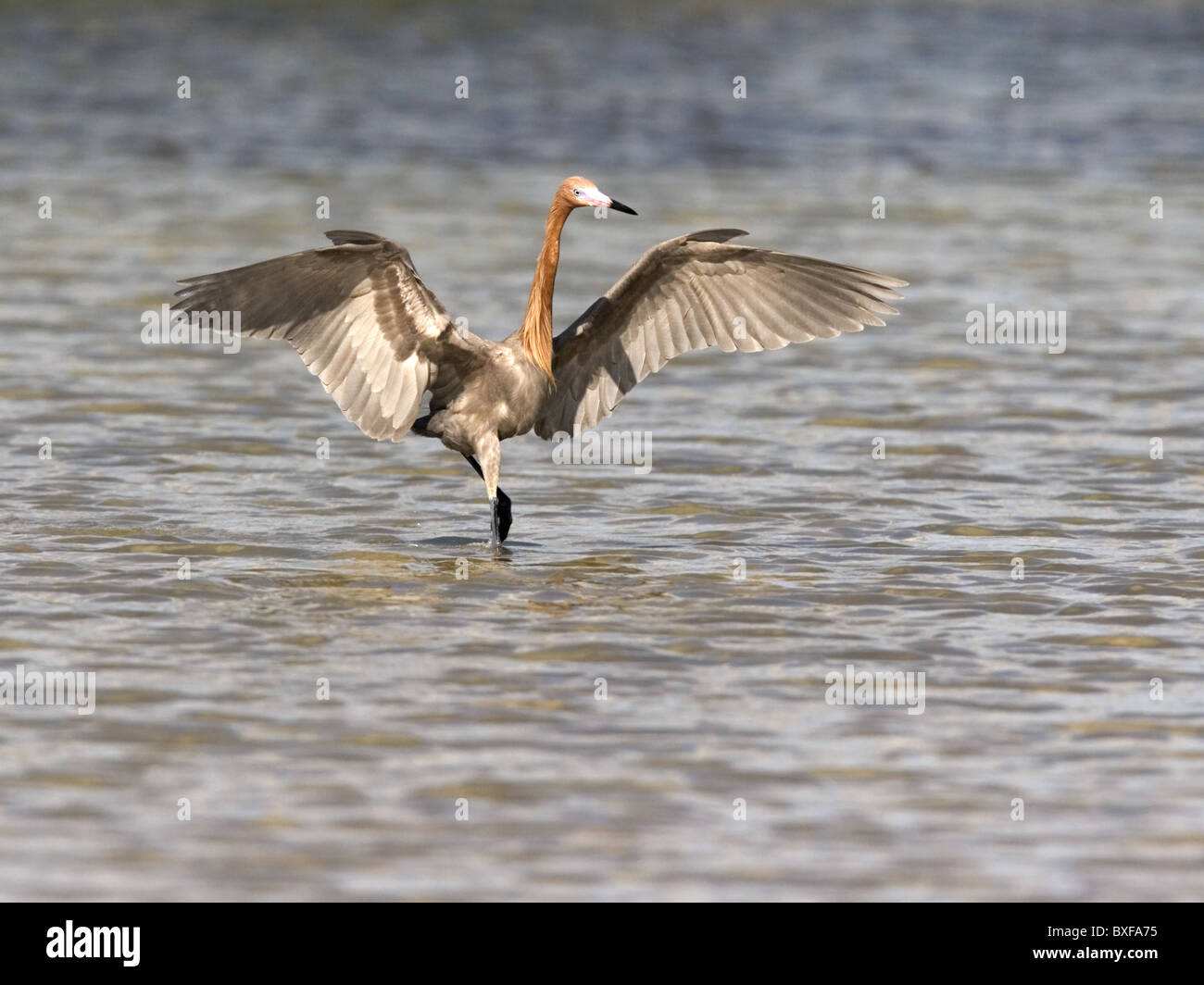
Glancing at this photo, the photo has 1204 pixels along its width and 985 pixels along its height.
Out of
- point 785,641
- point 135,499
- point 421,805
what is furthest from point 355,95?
point 421,805

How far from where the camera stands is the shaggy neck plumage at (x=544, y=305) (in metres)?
10.1

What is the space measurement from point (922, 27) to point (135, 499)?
22.8 meters

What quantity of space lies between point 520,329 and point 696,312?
3.11 feet

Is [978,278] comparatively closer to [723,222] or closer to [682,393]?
[723,222]

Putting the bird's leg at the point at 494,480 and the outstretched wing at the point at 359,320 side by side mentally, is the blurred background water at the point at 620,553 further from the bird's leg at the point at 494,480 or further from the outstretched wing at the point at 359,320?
the outstretched wing at the point at 359,320

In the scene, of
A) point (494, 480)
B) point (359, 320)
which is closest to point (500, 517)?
point (494, 480)

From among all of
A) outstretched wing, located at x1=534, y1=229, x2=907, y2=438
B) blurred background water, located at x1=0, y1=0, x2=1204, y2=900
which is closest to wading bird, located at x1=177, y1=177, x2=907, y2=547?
outstretched wing, located at x1=534, y1=229, x2=907, y2=438

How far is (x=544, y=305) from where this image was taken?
10148 millimetres

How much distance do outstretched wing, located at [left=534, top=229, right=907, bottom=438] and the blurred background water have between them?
710 millimetres

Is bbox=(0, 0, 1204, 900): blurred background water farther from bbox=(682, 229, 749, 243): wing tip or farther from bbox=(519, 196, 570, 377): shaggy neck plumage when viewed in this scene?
bbox=(682, 229, 749, 243): wing tip

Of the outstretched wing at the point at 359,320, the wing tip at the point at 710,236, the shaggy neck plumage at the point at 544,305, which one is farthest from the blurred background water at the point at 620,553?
the wing tip at the point at 710,236

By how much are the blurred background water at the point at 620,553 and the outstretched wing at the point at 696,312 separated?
71 cm

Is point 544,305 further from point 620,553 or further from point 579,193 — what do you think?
point 620,553

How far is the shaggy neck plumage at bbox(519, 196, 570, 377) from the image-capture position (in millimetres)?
10117
